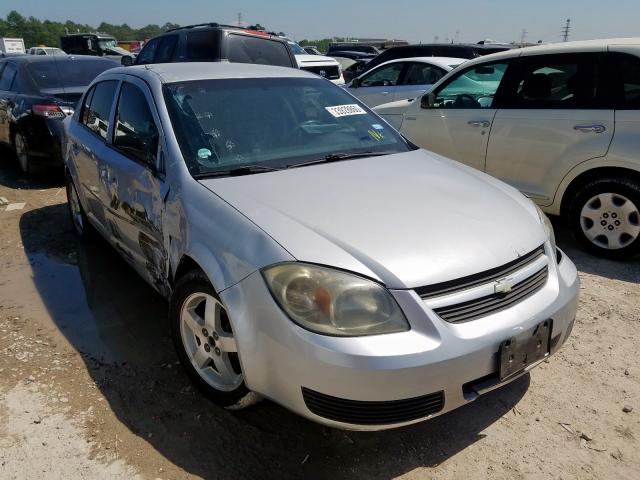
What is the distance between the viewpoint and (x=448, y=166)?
3.25 m

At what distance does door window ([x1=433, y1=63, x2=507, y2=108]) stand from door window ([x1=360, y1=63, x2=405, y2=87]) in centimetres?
307

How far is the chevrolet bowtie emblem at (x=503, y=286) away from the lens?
87.9 inches

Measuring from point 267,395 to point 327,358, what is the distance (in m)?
0.39

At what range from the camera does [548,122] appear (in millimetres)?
4590

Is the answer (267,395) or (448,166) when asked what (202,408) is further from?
(448,166)

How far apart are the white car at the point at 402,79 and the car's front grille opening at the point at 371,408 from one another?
6584 millimetres

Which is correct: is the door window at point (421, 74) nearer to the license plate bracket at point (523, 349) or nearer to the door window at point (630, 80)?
the door window at point (630, 80)

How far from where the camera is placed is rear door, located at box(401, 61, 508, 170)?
512 cm

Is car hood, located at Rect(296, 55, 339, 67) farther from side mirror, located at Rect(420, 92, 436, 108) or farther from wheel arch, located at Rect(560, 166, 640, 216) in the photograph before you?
wheel arch, located at Rect(560, 166, 640, 216)

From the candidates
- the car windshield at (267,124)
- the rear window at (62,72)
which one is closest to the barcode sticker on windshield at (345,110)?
the car windshield at (267,124)

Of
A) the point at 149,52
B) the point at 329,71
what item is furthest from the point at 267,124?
the point at 329,71

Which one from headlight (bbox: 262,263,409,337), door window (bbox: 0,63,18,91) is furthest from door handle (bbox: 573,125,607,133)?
Result: door window (bbox: 0,63,18,91)

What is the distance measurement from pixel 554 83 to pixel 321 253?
3465mm

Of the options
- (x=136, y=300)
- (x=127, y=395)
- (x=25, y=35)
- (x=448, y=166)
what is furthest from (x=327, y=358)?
(x=25, y=35)
